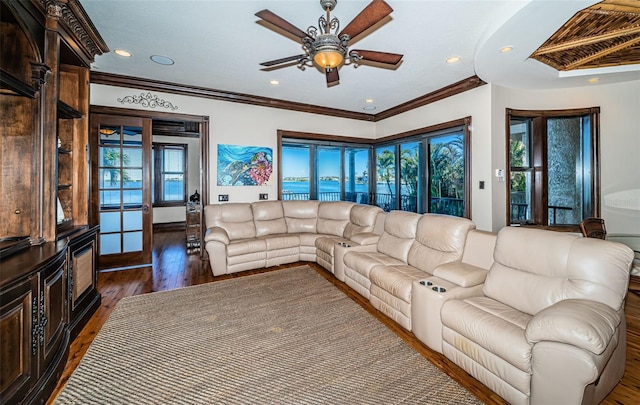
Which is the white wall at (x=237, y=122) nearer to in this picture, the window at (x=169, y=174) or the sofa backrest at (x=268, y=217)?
the sofa backrest at (x=268, y=217)

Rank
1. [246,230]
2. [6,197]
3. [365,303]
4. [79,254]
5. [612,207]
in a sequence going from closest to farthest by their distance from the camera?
1. [6,197]
2. [79,254]
3. [365,303]
4. [612,207]
5. [246,230]

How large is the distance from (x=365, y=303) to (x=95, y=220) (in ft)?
13.9

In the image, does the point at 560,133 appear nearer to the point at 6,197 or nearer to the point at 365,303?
the point at 365,303

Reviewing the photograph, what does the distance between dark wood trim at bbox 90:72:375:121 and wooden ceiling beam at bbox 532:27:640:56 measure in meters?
3.62

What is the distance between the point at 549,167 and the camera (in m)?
4.21

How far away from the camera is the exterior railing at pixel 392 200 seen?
4577 millimetres

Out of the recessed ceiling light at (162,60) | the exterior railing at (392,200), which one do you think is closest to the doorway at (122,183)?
the recessed ceiling light at (162,60)

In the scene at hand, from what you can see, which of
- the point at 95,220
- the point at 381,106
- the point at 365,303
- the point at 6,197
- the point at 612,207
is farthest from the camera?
the point at 381,106

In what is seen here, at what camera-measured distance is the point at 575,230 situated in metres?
4.04

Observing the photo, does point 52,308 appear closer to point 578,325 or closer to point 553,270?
point 578,325

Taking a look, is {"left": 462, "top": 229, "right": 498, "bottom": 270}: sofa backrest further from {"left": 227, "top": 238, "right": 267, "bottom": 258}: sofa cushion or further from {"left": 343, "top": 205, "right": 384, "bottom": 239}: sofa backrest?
{"left": 227, "top": 238, "right": 267, "bottom": 258}: sofa cushion

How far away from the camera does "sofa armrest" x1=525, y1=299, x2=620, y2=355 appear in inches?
51.0

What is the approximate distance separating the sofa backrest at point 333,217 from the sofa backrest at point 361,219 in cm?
13

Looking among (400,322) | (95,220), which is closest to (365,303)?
(400,322)
